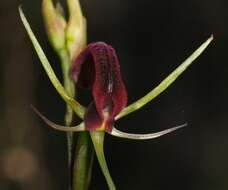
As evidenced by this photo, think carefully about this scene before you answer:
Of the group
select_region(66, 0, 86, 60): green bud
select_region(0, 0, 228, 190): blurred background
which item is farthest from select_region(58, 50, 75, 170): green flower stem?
select_region(0, 0, 228, 190): blurred background

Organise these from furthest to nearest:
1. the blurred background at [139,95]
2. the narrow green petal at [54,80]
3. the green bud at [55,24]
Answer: the blurred background at [139,95] → the green bud at [55,24] → the narrow green petal at [54,80]

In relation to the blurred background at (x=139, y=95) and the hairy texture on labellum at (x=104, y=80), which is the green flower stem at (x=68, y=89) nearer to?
the hairy texture on labellum at (x=104, y=80)

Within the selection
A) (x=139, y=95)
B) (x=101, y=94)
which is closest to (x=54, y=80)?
(x=101, y=94)

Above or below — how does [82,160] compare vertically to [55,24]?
below

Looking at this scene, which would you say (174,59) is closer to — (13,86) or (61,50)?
(13,86)

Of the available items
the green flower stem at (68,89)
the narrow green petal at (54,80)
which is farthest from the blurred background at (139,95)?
the narrow green petal at (54,80)

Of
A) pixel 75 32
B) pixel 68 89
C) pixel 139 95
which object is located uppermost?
pixel 75 32

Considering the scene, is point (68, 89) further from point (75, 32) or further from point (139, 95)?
point (139, 95)

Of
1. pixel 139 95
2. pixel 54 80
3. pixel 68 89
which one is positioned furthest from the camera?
Result: pixel 139 95
